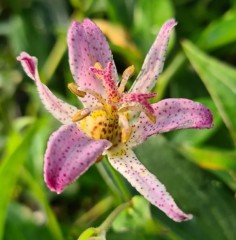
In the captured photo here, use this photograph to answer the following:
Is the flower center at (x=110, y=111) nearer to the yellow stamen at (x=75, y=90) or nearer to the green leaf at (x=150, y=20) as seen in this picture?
the yellow stamen at (x=75, y=90)

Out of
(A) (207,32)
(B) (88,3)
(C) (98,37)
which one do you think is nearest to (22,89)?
(B) (88,3)

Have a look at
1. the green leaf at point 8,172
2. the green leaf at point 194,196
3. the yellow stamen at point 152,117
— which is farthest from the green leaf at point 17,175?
the yellow stamen at point 152,117

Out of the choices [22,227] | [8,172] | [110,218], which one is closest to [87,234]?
[110,218]

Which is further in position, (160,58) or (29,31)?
(29,31)

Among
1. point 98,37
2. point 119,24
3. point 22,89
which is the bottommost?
→ point 22,89

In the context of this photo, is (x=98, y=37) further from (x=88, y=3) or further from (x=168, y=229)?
(x=88, y=3)

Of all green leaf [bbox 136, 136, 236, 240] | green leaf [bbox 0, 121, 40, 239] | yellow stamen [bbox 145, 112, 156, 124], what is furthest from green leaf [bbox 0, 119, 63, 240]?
yellow stamen [bbox 145, 112, 156, 124]
